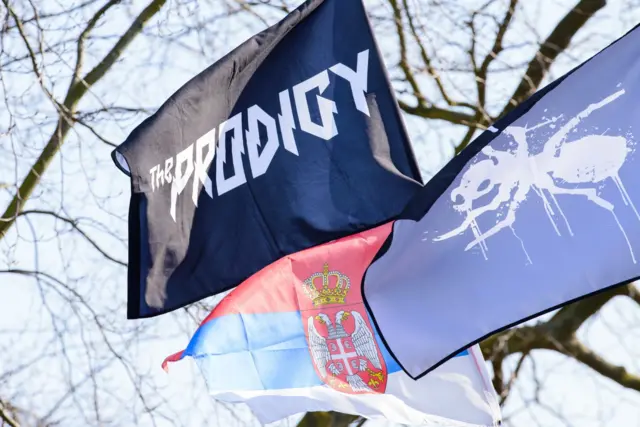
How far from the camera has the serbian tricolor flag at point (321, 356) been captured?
590cm

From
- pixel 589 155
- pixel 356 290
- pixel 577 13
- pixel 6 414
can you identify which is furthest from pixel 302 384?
pixel 577 13

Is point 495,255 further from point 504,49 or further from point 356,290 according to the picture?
point 504,49

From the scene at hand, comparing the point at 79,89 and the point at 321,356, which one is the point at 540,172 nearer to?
the point at 321,356

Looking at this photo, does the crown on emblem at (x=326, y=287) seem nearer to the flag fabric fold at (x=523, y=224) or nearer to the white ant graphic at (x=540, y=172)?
the flag fabric fold at (x=523, y=224)

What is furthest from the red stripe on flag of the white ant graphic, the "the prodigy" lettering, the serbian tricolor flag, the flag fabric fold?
the white ant graphic

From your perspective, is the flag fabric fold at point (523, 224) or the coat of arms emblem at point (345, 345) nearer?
the flag fabric fold at point (523, 224)

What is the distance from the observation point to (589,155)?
4.56m

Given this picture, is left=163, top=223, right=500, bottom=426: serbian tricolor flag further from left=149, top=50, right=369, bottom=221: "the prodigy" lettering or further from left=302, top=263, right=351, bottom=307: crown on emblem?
left=149, top=50, right=369, bottom=221: "the prodigy" lettering

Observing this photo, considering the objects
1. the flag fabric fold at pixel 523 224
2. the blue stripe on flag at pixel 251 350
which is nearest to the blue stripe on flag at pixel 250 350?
the blue stripe on flag at pixel 251 350

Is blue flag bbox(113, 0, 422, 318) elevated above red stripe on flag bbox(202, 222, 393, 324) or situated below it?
above

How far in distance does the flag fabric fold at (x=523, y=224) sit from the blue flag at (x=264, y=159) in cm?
69

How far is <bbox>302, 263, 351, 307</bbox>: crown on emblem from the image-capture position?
595 cm

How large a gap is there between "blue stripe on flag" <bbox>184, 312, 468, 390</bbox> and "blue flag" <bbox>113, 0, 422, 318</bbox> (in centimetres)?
24

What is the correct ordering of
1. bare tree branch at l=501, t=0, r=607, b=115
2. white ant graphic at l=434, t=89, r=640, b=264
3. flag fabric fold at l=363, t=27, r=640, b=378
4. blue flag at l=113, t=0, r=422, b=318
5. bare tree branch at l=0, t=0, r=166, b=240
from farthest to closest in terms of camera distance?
bare tree branch at l=0, t=0, r=166, b=240 → bare tree branch at l=501, t=0, r=607, b=115 → blue flag at l=113, t=0, r=422, b=318 → white ant graphic at l=434, t=89, r=640, b=264 → flag fabric fold at l=363, t=27, r=640, b=378
